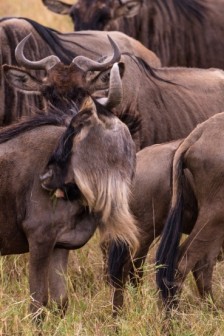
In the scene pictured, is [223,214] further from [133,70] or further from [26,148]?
[133,70]

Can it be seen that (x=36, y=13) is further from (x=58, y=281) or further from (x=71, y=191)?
(x=71, y=191)

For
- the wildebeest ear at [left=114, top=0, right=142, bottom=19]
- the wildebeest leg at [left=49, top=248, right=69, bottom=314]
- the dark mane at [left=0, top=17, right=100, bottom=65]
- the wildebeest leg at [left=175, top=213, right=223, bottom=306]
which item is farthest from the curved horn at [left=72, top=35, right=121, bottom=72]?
the wildebeest ear at [left=114, top=0, right=142, bottom=19]

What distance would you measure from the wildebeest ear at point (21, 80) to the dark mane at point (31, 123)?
164cm

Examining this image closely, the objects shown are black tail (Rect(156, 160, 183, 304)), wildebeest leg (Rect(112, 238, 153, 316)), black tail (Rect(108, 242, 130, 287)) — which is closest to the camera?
black tail (Rect(156, 160, 183, 304))

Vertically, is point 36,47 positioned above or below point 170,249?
below

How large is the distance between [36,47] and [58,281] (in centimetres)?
286

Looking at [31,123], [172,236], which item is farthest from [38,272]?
[172,236]

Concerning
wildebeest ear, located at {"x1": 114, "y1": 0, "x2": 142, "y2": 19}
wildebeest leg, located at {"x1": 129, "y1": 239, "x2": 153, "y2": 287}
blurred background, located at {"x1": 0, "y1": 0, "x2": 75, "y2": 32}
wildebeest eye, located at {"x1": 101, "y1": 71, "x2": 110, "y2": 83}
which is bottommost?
blurred background, located at {"x1": 0, "y1": 0, "x2": 75, "y2": 32}

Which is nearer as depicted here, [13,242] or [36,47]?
[13,242]

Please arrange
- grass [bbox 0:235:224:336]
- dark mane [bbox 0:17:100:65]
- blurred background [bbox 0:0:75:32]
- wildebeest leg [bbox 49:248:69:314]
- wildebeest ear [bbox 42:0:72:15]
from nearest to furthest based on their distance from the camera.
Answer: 1. grass [bbox 0:235:224:336]
2. wildebeest leg [bbox 49:248:69:314]
3. dark mane [bbox 0:17:100:65]
4. wildebeest ear [bbox 42:0:72:15]
5. blurred background [bbox 0:0:75:32]

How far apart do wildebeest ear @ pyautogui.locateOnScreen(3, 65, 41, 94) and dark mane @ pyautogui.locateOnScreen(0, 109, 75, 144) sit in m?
1.64

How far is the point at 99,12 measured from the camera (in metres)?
10.2

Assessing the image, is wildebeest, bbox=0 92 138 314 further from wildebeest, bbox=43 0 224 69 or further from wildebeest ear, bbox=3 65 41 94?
wildebeest, bbox=43 0 224 69

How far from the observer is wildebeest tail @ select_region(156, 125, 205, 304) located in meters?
5.55
